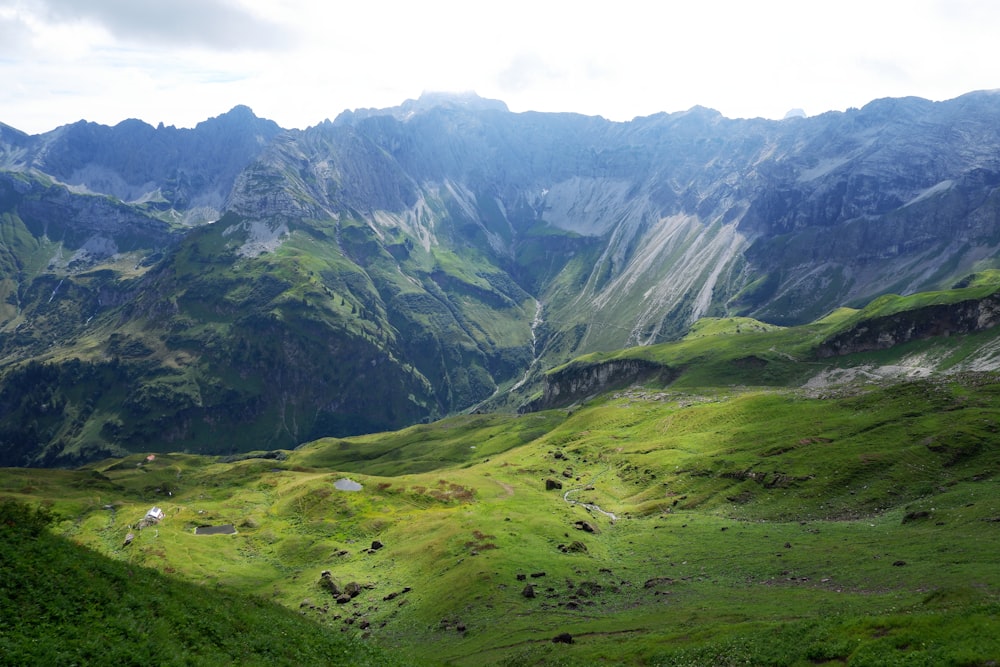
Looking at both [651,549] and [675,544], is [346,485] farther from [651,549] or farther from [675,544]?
[675,544]

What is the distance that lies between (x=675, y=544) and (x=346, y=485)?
8662 centimetres

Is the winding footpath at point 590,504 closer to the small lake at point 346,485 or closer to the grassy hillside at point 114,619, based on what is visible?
the small lake at point 346,485

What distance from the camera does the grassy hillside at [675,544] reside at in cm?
4622

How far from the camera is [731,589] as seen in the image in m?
63.3

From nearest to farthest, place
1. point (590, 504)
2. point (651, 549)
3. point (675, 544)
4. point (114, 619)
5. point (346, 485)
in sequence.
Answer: point (114, 619)
point (675, 544)
point (651, 549)
point (590, 504)
point (346, 485)

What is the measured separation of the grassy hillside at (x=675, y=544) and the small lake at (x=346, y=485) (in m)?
1.78

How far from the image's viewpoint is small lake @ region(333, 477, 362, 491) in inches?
5586

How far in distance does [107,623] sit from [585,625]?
42003mm

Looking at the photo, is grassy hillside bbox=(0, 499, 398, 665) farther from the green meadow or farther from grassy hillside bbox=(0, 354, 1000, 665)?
grassy hillside bbox=(0, 354, 1000, 665)

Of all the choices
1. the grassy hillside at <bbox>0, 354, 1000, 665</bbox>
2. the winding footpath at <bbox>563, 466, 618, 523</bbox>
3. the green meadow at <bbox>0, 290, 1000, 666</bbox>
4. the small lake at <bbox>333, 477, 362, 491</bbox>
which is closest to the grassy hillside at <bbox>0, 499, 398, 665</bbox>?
the green meadow at <bbox>0, 290, 1000, 666</bbox>

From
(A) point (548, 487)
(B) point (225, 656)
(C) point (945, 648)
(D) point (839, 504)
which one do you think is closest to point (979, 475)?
(D) point (839, 504)

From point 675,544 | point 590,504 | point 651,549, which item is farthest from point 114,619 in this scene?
point 590,504

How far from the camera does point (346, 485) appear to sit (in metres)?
146

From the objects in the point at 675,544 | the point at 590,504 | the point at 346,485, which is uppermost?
the point at 675,544
